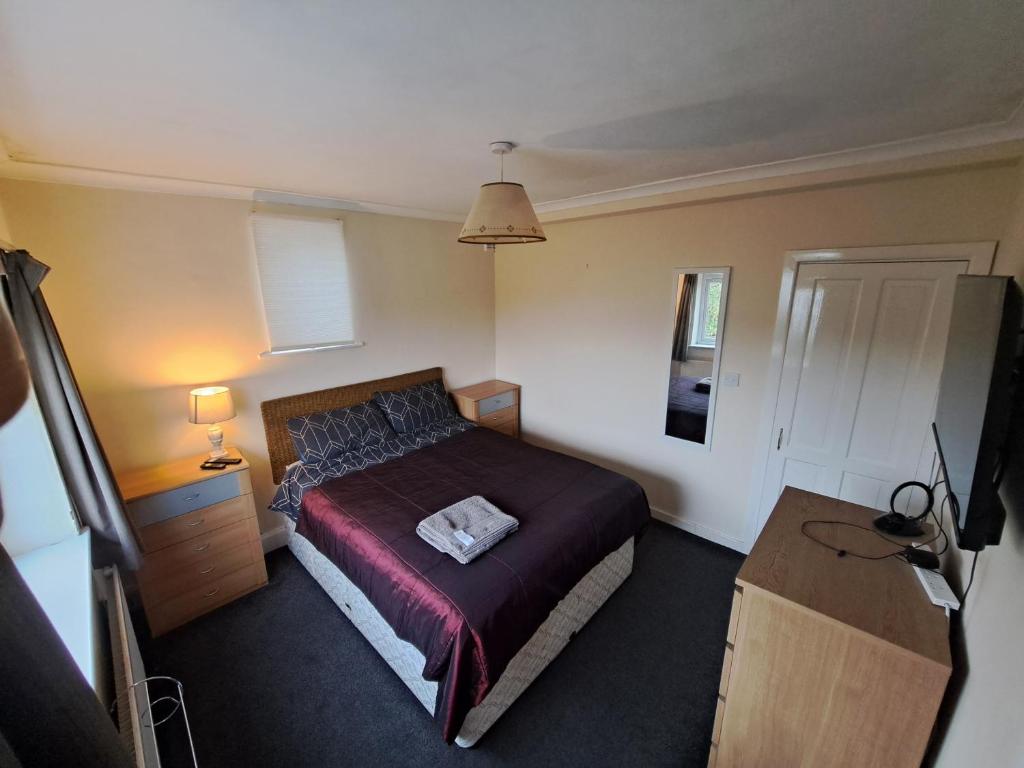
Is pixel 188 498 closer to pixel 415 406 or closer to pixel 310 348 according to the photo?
pixel 310 348

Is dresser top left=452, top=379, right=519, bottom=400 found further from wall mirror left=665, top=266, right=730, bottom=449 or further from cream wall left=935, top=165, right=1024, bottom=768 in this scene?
cream wall left=935, top=165, right=1024, bottom=768

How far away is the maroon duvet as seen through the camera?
1.69m

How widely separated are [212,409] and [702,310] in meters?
3.03

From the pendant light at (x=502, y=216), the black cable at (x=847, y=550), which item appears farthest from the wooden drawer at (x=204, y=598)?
the black cable at (x=847, y=550)

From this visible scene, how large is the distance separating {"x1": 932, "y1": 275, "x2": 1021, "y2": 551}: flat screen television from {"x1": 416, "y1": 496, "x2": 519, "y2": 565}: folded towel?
5.14 feet

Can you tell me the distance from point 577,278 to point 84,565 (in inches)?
129

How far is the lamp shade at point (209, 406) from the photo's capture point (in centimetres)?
243

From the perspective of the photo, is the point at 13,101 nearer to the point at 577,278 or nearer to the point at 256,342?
the point at 256,342

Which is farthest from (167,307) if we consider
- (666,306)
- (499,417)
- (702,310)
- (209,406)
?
(702,310)

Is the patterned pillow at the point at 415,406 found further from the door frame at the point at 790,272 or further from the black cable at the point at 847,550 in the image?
the black cable at the point at 847,550

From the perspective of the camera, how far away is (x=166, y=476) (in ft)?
7.90

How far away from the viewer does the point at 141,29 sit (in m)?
→ 1.12

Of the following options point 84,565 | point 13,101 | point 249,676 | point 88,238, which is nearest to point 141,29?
point 13,101

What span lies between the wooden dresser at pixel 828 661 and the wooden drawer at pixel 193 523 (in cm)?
253
